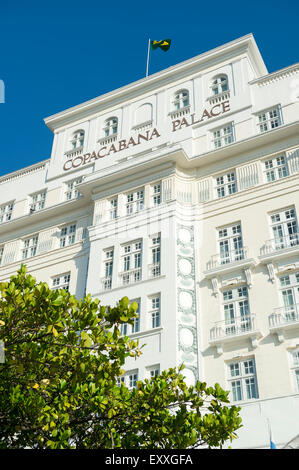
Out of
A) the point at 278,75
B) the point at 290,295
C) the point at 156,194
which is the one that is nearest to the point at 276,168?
the point at 156,194

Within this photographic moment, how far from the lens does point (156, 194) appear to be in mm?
31953

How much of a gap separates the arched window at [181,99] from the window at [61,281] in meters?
13.9

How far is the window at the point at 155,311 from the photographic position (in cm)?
2678

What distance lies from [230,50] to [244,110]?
560 centimetres

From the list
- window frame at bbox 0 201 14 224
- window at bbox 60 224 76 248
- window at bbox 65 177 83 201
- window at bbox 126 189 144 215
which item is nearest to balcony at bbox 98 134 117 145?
window at bbox 65 177 83 201

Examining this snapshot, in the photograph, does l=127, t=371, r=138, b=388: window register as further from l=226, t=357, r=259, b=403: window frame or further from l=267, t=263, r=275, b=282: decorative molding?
l=267, t=263, r=275, b=282: decorative molding

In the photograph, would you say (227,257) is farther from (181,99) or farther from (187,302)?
(181,99)

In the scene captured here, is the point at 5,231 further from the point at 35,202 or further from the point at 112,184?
the point at 112,184

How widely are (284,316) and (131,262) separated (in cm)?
914

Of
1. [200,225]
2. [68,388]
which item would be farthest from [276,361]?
[68,388]

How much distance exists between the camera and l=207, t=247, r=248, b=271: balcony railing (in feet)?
91.1

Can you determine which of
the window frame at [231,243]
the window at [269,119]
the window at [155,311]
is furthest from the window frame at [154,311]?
the window at [269,119]

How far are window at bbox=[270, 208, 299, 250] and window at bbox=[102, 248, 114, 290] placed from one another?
364 inches

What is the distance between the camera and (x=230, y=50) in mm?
36500
